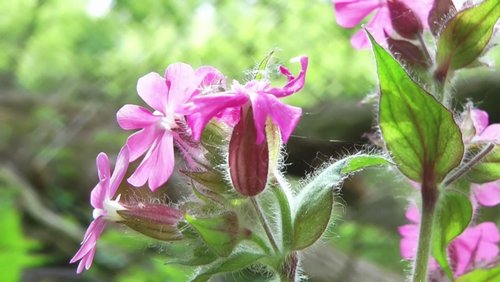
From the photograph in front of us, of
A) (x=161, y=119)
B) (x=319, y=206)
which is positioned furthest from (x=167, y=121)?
(x=319, y=206)

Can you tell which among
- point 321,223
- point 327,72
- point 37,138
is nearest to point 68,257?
point 37,138

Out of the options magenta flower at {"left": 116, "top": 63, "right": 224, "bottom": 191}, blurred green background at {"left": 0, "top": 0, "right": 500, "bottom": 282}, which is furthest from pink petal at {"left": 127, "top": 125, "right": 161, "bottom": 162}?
blurred green background at {"left": 0, "top": 0, "right": 500, "bottom": 282}

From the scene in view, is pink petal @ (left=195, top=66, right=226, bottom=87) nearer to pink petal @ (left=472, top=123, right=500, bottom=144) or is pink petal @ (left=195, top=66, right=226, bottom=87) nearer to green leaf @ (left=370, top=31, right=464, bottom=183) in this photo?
green leaf @ (left=370, top=31, right=464, bottom=183)

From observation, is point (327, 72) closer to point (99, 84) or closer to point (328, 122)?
point (328, 122)

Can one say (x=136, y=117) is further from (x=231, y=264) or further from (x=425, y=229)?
(x=425, y=229)

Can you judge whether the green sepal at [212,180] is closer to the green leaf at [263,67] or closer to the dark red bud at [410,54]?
the green leaf at [263,67]

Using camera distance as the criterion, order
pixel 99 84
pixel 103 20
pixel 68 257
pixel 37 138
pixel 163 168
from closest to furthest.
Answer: pixel 163 168
pixel 68 257
pixel 37 138
pixel 103 20
pixel 99 84
